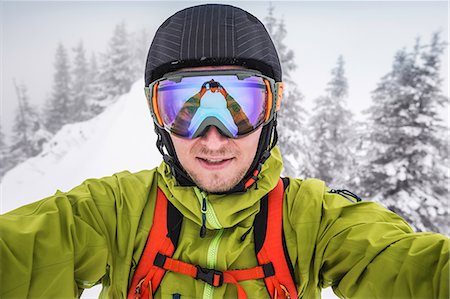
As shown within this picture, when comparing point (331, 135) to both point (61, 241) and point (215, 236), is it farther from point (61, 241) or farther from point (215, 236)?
point (61, 241)

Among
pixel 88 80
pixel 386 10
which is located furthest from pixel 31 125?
pixel 386 10

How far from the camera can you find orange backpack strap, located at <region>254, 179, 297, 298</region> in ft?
6.28

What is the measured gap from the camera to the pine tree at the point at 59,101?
28656mm

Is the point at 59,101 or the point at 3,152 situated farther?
the point at 59,101

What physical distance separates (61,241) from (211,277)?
0.93m

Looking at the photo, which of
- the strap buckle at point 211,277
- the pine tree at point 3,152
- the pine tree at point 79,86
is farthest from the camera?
the pine tree at point 79,86

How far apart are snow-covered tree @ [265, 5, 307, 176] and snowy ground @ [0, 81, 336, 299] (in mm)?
6138

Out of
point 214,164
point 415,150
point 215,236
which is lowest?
point 415,150

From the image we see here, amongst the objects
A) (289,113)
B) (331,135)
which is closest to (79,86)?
(289,113)

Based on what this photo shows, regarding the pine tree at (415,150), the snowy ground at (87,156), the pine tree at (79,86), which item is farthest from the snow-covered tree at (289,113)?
the pine tree at (79,86)

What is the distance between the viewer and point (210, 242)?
2.02 metres

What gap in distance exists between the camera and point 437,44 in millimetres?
11289

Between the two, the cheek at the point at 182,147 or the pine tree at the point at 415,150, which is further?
the pine tree at the point at 415,150

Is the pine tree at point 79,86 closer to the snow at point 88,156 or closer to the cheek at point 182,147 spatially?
the snow at point 88,156
